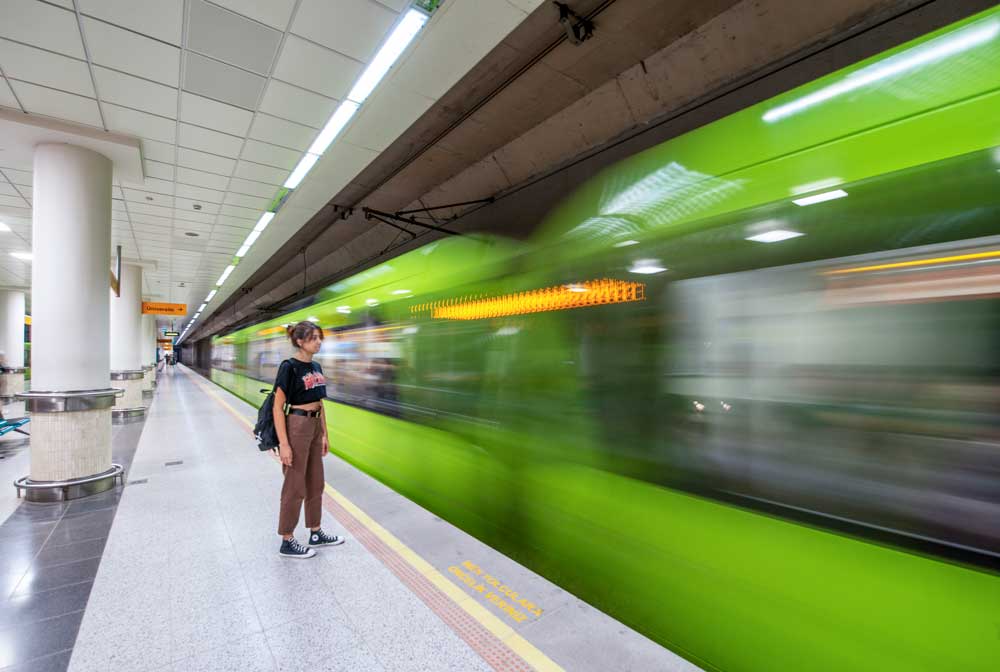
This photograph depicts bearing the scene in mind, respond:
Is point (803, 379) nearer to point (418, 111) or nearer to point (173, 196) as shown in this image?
point (418, 111)

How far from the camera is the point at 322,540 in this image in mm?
3119

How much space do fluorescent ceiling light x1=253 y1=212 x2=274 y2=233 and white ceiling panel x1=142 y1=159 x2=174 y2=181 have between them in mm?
1464

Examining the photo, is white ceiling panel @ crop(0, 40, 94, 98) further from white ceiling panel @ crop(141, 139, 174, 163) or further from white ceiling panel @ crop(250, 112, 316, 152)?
white ceiling panel @ crop(250, 112, 316, 152)

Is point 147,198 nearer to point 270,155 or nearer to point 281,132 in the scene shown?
point 270,155

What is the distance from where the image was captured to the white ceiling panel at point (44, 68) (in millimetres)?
3066

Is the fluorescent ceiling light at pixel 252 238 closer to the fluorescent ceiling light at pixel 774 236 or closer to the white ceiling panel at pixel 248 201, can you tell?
the white ceiling panel at pixel 248 201

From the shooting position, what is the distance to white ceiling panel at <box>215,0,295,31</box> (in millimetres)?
2688

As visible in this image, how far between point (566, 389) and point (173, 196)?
607 cm

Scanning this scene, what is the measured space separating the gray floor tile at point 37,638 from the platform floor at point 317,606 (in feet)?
0.05

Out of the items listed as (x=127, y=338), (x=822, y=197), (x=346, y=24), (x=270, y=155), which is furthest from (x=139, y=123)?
(x=127, y=338)

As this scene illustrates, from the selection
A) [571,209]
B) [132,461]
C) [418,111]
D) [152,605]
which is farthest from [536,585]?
[132,461]

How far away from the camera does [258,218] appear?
6625 mm

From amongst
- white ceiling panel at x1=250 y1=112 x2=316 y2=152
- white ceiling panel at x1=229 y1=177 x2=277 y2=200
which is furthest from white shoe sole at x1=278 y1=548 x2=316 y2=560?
white ceiling panel at x1=229 y1=177 x2=277 y2=200

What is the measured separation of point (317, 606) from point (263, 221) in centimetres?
626
